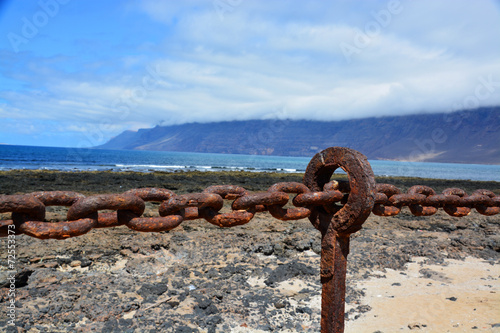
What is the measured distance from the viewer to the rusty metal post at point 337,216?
1.33m

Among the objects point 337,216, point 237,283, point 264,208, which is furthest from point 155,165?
point 337,216

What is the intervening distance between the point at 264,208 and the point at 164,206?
0.46m

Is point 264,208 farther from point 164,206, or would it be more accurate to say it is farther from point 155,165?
point 155,165

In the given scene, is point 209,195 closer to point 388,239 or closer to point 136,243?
point 136,243

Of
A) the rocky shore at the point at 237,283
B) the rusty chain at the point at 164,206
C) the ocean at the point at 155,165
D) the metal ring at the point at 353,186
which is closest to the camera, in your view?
the rusty chain at the point at 164,206

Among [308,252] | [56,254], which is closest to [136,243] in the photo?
[56,254]

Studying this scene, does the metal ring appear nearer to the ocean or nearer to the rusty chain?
the rusty chain

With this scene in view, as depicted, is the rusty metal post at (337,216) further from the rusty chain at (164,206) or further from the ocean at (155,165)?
the ocean at (155,165)

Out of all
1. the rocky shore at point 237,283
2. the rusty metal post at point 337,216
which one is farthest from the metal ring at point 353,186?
→ the rocky shore at point 237,283

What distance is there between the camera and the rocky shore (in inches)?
152

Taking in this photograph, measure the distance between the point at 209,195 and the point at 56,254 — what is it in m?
4.78

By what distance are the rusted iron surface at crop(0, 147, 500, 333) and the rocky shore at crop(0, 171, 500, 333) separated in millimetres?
2807

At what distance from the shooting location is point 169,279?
4773 mm

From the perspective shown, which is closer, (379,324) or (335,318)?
(335,318)
